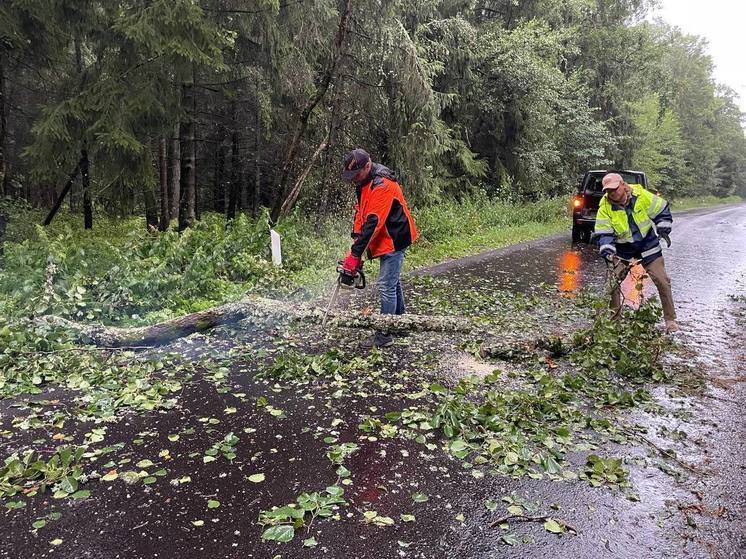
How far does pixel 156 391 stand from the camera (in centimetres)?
450

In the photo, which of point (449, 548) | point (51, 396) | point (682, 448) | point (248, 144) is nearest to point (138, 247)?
point (51, 396)

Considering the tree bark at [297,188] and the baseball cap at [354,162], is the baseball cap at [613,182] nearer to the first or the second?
the baseball cap at [354,162]

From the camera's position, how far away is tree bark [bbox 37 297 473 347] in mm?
5570

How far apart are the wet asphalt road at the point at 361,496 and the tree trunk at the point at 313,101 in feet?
24.9

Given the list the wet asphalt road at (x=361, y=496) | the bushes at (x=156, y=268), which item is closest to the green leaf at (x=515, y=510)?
the wet asphalt road at (x=361, y=496)

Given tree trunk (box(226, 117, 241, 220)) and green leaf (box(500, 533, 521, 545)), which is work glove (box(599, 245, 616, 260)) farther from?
tree trunk (box(226, 117, 241, 220))

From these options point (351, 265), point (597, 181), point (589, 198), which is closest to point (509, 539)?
point (351, 265)

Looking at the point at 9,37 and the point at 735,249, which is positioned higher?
the point at 9,37

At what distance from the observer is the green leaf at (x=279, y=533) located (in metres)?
2.71

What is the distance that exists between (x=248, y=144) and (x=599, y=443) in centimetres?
1781

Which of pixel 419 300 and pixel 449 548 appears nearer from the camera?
pixel 449 548

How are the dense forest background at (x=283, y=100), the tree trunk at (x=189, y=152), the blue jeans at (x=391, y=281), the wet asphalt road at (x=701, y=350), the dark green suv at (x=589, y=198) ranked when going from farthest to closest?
1. the dark green suv at (x=589, y=198)
2. the tree trunk at (x=189, y=152)
3. the dense forest background at (x=283, y=100)
4. the blue jeans at (x=391, y=281)
5. the wet asphalt road at (x=701, y=350)

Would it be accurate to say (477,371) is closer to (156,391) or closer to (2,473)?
(156,391)

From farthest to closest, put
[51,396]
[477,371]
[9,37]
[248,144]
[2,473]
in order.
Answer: [248,144] → [9,37] → [477,371] → [51,396] → [2,473]
